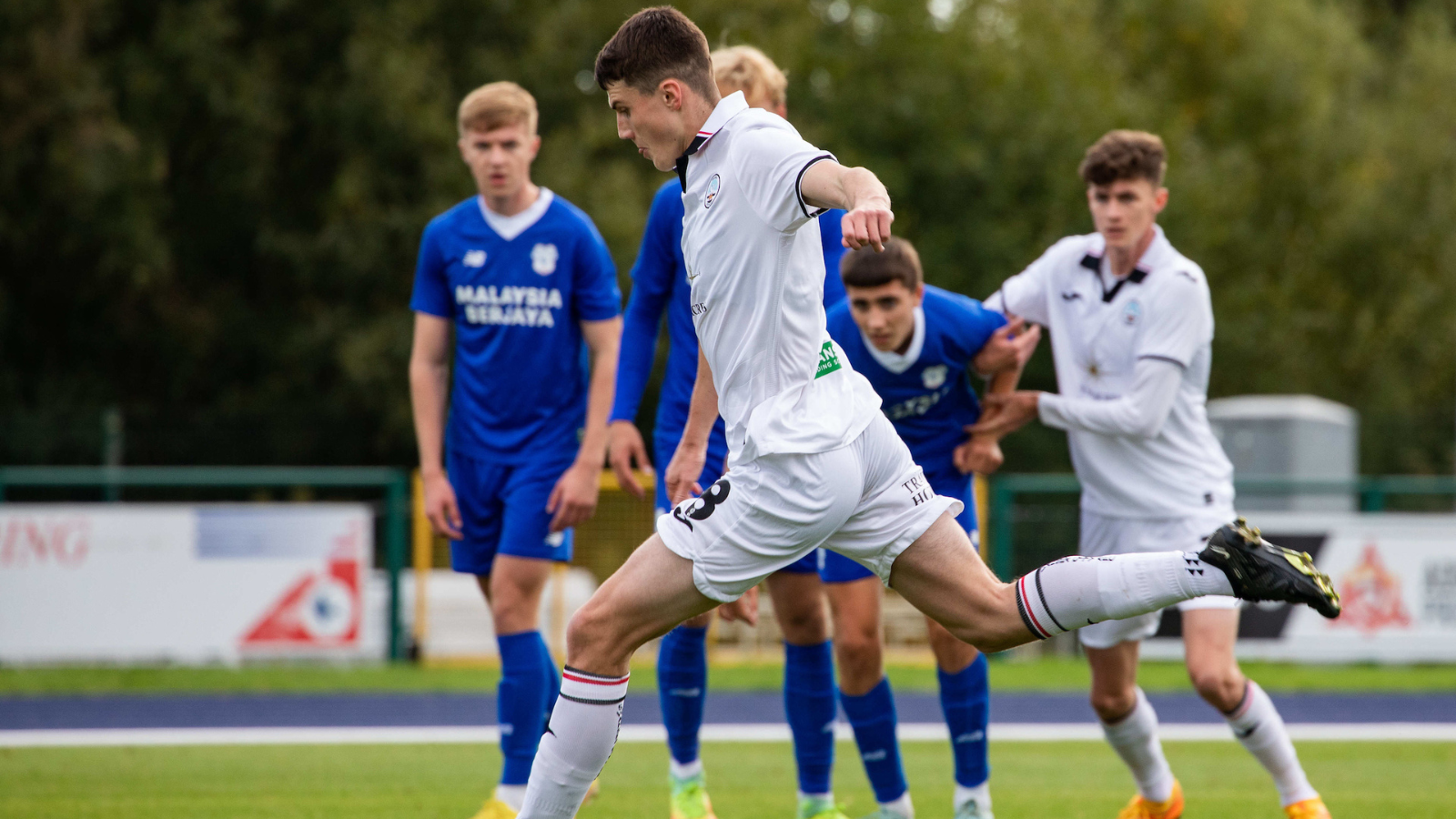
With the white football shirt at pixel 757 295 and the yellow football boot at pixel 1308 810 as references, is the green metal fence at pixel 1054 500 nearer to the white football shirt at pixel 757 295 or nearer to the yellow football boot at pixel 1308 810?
the yellow football boot at pixel 1308 810

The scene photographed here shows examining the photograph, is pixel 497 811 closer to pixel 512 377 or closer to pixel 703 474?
pixel 703 474

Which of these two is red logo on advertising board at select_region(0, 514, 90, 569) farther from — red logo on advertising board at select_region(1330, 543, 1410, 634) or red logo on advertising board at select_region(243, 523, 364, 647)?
red logo on advertising board at select_region(1330, 543, 1410, 634)

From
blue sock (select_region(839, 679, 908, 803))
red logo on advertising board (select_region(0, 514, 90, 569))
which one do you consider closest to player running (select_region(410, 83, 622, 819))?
blue sock (select_region(839, 679, 908, 803))

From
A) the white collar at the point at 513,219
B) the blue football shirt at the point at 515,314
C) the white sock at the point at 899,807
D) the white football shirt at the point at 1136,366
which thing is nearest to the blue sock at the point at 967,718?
the white sock at the point at 899,807

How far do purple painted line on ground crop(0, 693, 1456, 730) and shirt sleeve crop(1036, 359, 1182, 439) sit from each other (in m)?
4.68

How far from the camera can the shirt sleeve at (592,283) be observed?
5672 mm

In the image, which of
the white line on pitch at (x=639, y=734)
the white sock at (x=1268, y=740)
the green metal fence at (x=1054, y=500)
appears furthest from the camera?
the green metal fence at (x=1054, y=500)

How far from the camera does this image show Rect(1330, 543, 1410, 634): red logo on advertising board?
12133mm

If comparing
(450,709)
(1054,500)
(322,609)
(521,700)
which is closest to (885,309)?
(521,700)

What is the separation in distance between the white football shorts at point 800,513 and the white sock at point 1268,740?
199cm

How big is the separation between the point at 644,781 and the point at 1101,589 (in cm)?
373

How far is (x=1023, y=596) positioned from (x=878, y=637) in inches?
55.7

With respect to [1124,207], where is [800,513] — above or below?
below

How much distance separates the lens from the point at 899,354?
527 centimetres
